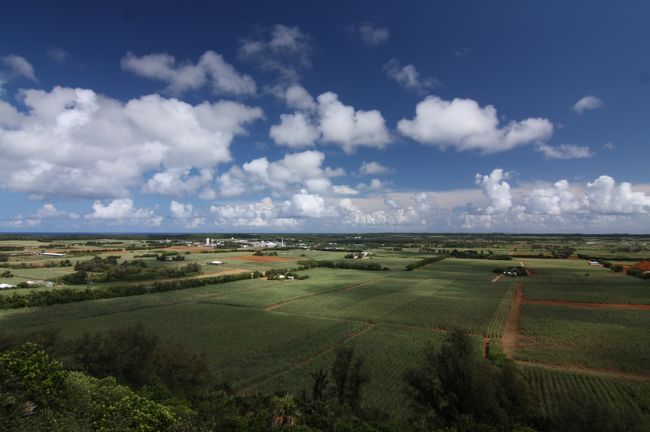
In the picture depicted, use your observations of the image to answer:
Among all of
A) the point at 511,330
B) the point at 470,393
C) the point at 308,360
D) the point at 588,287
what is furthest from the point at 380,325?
the point at 588,287

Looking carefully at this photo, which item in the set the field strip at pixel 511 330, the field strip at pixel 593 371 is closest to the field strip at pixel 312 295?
the field strip at pixel 511 330

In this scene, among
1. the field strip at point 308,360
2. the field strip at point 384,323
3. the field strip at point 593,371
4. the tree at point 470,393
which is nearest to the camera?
the tree at point 470,393

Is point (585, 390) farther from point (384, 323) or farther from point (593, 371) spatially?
point (384, 323)

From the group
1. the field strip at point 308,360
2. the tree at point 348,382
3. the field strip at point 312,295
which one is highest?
the tree at point 348,382

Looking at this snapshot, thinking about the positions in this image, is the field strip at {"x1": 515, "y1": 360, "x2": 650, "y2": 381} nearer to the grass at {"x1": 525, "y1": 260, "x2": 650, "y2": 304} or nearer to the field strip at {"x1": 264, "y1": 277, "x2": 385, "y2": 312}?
the field strip at {"x1": 264, "y1": 277, "x2": 385, "y2": 312}

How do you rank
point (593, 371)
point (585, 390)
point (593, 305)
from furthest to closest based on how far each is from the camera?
point (593, 305) < point (593, 371) < point (585, 390)

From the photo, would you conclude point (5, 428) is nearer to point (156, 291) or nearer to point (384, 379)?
point (384, 379)

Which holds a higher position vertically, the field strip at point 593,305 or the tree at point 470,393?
the tree at point 470,393

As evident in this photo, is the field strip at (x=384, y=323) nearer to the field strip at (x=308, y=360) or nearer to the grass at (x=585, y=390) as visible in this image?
the field strip at (x=308, y=360)
